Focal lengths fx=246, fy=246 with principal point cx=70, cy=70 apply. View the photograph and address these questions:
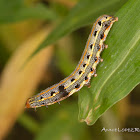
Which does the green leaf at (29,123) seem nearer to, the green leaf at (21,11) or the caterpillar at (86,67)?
the green leaf at (21,11)

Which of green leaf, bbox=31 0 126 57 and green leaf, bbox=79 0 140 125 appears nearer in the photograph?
green leaf, bbox=79 0 140 125

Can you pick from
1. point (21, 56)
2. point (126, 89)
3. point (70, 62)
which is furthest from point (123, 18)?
point (21, 56)

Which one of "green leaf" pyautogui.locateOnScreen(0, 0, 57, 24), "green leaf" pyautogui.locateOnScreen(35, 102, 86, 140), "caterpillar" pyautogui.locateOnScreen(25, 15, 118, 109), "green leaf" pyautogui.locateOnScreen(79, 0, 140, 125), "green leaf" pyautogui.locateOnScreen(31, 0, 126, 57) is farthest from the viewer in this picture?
"green leaf" pyautogui.locateOnScreen(0, 0, 57, 24)

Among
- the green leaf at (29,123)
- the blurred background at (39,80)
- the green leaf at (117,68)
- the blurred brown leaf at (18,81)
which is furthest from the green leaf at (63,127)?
the green leaf at (117,68)

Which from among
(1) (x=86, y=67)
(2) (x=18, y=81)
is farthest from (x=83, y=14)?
(2) (x=18, y=81)

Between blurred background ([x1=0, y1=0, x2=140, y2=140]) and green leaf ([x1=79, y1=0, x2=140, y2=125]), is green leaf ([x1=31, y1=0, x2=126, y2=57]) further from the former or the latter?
blurred background ([x1=0, y1=0, x2=140, y2=140])

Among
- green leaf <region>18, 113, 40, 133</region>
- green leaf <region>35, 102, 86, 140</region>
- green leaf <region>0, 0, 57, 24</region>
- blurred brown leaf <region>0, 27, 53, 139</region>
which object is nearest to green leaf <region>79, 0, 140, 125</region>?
green leaf <region>35, 102, 86, 140</region>

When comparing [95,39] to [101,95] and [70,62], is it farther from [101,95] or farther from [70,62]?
[70,62]
